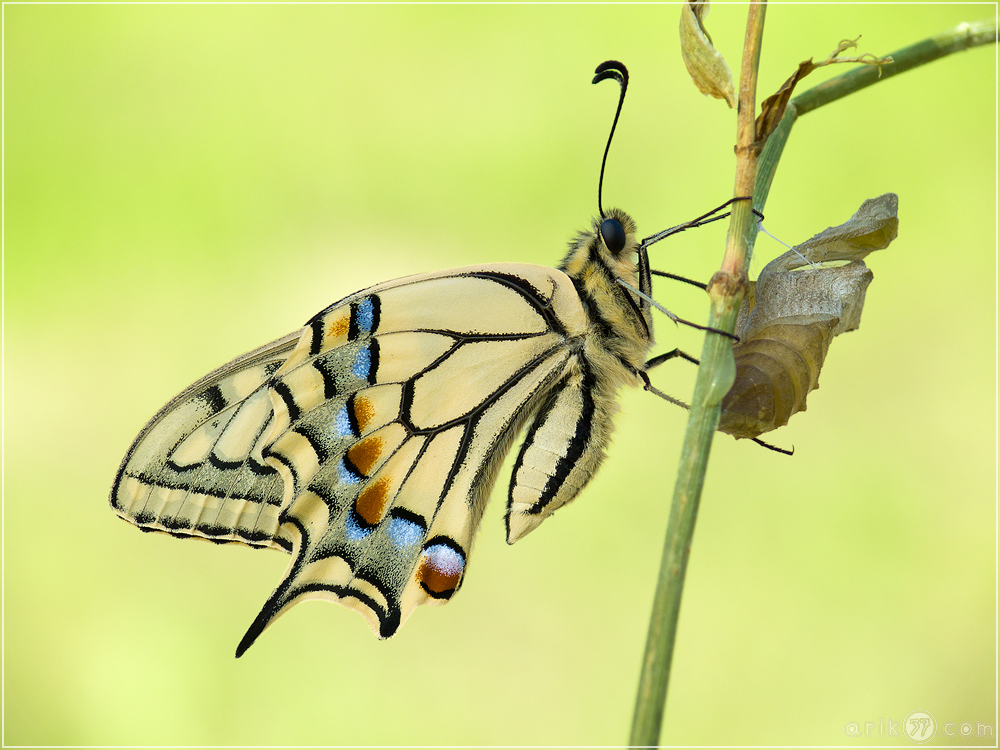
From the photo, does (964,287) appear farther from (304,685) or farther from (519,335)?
(304,685)

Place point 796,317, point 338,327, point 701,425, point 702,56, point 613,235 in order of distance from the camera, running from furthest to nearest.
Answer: point 613,235 → point 338,327 → point 796,317 → point 702,56 → point 701,425

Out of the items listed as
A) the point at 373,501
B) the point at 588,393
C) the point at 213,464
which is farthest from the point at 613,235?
the point at 213,464

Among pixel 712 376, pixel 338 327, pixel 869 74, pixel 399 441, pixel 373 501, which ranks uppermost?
pixel 869 74

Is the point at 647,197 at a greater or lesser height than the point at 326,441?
greater

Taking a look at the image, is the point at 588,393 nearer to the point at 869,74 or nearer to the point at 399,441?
the point at 399,441

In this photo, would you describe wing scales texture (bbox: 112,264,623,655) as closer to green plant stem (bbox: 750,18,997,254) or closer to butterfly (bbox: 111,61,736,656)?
butterfly (bbox: 111,61,736,656)

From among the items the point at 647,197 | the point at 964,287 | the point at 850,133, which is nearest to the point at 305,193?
the point at 647,197
